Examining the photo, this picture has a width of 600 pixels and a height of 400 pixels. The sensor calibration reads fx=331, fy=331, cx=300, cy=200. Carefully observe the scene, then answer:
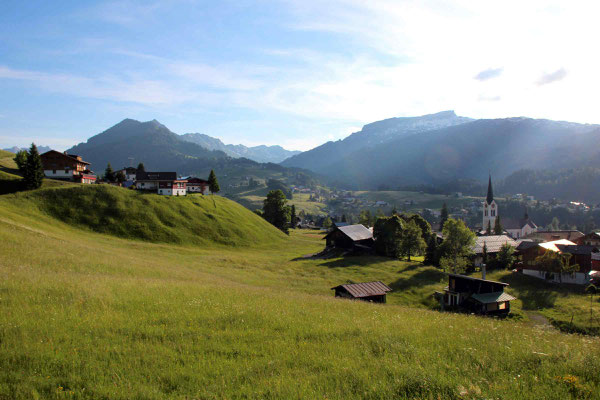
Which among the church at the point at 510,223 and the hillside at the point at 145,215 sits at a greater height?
the hillside at the point at 145,215

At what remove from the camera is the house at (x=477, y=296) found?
1738 inches

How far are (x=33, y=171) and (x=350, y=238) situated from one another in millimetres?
72637

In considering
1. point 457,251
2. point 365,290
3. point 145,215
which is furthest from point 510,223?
point 145,215

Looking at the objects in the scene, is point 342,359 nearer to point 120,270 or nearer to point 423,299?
point 120,270

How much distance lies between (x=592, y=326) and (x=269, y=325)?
44.9 metres

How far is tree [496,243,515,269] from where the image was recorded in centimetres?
7425

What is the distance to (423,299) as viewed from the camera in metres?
47.2

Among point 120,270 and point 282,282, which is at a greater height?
point 120,270

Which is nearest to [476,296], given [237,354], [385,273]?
[385,273]

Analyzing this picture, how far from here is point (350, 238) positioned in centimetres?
8100

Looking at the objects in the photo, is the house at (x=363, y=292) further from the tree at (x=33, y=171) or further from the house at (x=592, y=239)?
the house at (x=592, y=239)

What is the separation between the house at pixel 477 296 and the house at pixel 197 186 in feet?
280

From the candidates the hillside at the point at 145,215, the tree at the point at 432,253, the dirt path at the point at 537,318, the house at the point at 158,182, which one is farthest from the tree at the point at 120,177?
the dirt path at the point at 537,318

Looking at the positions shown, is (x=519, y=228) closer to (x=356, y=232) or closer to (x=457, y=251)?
(x=356, y=232)
